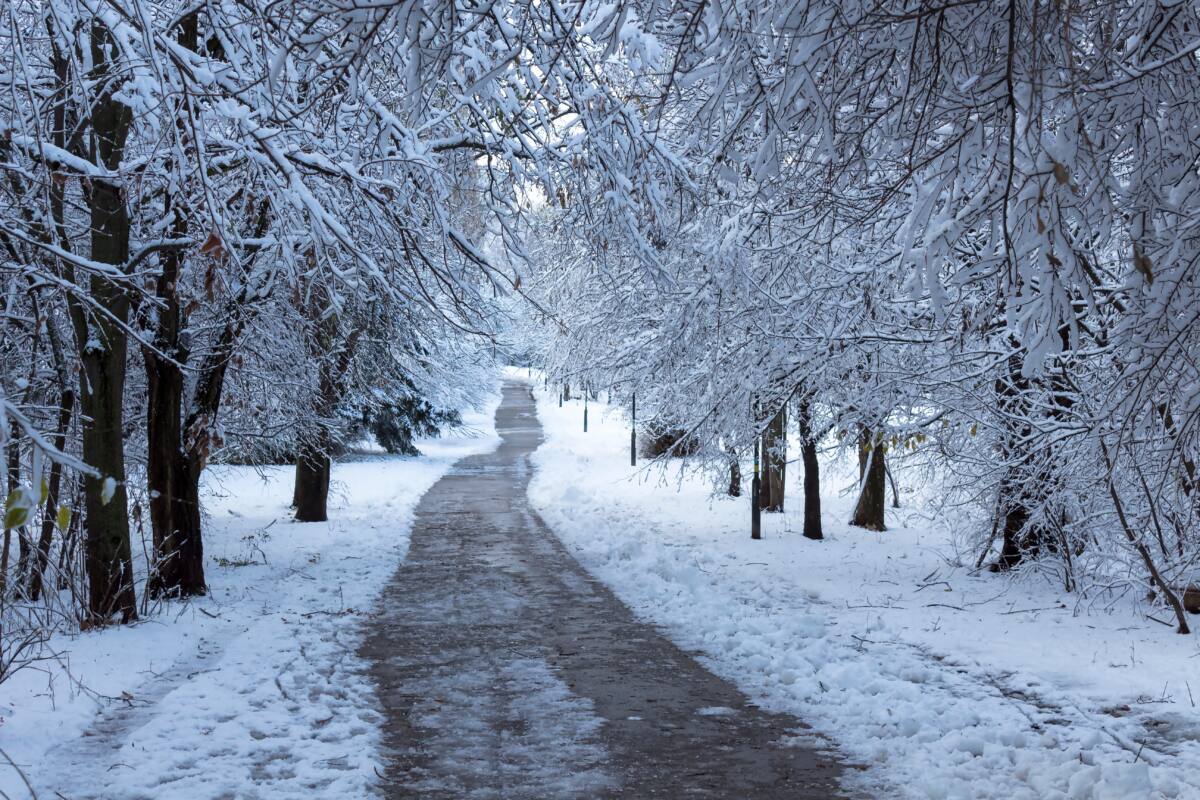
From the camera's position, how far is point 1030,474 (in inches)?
428

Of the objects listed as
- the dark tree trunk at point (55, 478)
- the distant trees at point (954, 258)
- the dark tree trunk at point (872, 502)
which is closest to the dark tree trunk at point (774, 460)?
the distant trees at point (954, 258)

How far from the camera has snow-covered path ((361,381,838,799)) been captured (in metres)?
5.70

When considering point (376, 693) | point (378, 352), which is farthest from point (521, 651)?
point (378, 352)

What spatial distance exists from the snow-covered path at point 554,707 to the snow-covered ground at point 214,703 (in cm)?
34

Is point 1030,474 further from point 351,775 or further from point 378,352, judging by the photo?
point 378,352

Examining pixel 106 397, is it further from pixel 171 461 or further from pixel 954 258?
pixel 954 258

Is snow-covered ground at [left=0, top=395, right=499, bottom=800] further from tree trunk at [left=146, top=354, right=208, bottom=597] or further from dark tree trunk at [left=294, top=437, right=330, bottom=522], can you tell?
dark tree trunk at [left=294, top=437, right=330, bottom=522]

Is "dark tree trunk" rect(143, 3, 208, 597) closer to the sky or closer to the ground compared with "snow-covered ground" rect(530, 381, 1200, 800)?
closer to the sky

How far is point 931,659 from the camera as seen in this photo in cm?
854

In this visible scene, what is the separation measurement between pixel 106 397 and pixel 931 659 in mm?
7186

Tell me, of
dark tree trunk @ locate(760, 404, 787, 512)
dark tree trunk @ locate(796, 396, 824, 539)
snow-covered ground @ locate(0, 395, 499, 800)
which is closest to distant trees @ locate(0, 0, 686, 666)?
snow-covered ground @ locate(0, 395, 499, 800)

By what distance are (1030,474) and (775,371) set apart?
128 inches

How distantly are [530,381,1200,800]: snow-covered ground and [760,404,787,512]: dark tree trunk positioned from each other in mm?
1049

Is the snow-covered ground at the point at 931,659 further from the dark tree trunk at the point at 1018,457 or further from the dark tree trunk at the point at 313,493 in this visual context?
the dark tree trunk at the point at 313,493
